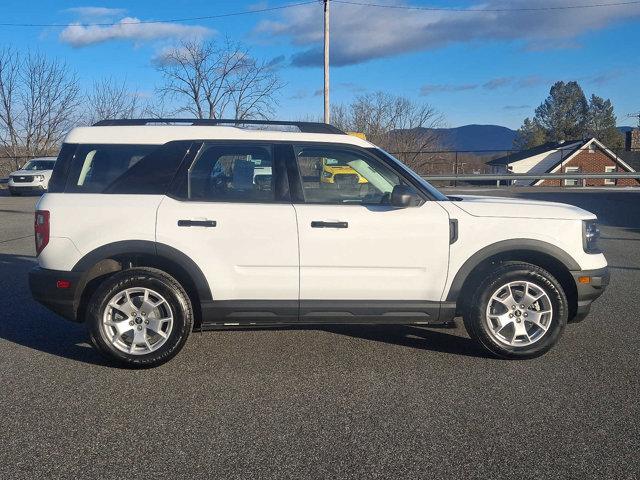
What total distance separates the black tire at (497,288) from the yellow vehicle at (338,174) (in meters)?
1.30

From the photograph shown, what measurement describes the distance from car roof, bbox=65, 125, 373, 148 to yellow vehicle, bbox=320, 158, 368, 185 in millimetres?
180

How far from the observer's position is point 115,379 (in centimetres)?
464

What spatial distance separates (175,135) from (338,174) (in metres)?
1.36

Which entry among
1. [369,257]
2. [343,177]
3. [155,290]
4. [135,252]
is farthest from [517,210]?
[135,252]

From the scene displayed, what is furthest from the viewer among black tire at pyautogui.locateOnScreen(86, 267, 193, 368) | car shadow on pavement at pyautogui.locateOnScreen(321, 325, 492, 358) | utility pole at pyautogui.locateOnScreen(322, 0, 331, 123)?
utility pole at pyautogui.locateOnScreen(322, 0, 331, 123)

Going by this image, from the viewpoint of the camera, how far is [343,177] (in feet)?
16.8

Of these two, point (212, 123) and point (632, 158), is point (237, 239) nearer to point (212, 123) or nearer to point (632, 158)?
point (212, 123)

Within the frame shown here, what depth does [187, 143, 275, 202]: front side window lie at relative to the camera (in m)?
4.93

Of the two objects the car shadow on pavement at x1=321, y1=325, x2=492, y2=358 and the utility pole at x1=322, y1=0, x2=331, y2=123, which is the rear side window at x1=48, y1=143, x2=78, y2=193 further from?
the utility pole at x1=322, y1=0, x2=331, y2=123

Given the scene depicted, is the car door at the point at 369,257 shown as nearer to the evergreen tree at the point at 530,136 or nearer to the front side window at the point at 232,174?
the front side window at the point at 232,174

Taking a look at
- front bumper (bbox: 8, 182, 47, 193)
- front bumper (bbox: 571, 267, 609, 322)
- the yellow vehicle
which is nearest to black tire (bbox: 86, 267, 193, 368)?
the yellow vehicle

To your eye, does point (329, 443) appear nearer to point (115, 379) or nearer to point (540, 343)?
point (115, 379)

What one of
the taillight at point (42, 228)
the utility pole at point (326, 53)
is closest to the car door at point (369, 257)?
the taillight at point (42, 228)

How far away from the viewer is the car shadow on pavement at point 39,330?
5281 millimetres
